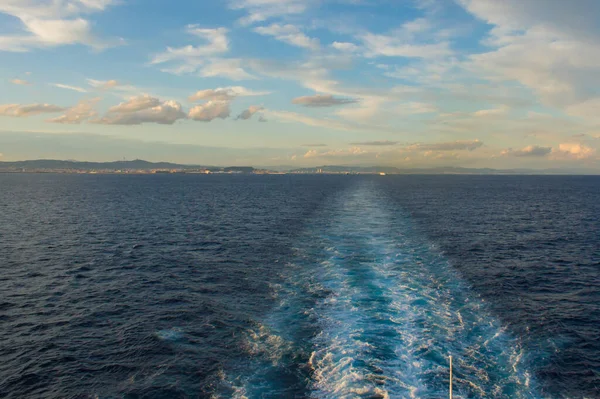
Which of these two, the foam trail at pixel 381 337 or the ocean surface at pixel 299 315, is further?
the ocean surface at pixel 299 315

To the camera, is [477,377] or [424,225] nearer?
[477,377]

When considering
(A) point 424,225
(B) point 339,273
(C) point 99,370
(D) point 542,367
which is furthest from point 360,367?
(A) point 424,225

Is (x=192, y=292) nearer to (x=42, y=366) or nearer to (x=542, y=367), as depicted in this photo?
(x=42, y=366)

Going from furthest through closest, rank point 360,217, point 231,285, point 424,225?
point 360,217 < point 424,225 < point 231,285

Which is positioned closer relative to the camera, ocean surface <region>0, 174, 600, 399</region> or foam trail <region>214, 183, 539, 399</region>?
foam trail <region>214, 183, 539, 399</region>
